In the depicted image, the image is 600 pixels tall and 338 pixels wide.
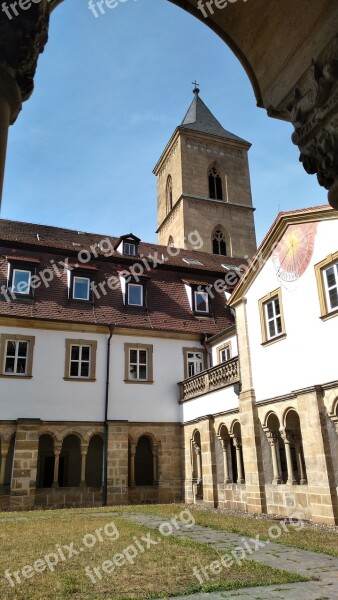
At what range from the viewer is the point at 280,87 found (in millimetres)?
3336

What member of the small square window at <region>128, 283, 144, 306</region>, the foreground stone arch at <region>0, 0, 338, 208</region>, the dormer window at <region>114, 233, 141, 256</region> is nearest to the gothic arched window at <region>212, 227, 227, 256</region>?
the dormer window at <region>114, 233, 141, 256</region>

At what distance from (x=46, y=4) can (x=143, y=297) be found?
61.7 feet

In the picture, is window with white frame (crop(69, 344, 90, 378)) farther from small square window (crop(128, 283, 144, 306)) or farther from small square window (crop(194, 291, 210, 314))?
small square window (crop(194, 291, 210, 314))

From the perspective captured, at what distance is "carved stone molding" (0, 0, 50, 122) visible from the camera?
8.05ft

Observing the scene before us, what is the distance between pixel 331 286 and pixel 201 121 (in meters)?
37.0

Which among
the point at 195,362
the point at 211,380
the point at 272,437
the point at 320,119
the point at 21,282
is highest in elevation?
the point at 21,282

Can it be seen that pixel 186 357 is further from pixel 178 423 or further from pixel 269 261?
pixel 269 261

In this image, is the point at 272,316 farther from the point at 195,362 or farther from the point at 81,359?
the point at 81,359

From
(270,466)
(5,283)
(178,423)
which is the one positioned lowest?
(270,466)

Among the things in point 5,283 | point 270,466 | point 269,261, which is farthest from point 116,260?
point 270,466

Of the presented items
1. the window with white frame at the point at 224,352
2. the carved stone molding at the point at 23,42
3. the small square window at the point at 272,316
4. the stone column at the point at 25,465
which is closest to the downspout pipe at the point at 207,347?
the window with white frame at the point at 224,352

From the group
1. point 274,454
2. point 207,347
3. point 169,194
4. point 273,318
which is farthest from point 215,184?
point 274,454

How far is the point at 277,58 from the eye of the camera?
3.31 meters

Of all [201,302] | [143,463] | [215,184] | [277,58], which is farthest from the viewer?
[215,184]
